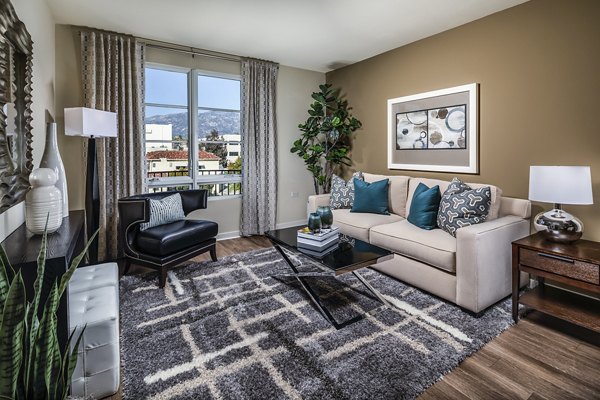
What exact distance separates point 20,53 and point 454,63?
3831 mm

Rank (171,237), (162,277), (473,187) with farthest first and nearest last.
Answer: (473,187)
(171,237)
(162,277)

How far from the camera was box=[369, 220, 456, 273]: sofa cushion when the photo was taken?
255cm

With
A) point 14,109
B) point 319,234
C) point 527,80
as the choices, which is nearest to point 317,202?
point 319,234

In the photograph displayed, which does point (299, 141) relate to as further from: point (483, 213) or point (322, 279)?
point (483, 213)

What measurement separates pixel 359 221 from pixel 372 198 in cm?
46

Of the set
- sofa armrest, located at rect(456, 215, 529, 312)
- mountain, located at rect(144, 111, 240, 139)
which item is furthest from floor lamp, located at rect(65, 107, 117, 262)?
sofa armrest, located at rect(456, 215, 529, 312)

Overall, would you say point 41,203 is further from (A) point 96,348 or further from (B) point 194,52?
(B) point 194,52

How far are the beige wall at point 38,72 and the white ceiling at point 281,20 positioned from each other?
1.06 feet

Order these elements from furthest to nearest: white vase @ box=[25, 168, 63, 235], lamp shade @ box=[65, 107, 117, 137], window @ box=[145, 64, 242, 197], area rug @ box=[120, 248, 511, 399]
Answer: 1. window @ box=[145, 64, 242, 197]
2. lamp shade @ box=[65, 107, 117, 137]
3. white vase @ box=[25, 168, 63, 235]
4. area rug @ box=[120, 248, 511, 399]

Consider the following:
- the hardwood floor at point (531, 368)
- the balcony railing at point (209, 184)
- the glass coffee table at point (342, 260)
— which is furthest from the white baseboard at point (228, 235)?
the hardwood floor at point (531, 368)

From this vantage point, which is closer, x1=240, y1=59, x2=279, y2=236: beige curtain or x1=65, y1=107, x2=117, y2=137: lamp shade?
x1=65, y1=107, x2=117, y2=137: lamp shade

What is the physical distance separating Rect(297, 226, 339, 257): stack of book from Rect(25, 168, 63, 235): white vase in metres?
1.62

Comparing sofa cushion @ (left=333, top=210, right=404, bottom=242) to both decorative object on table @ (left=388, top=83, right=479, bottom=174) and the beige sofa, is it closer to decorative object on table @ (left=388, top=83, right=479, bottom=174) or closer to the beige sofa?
the beige sofa

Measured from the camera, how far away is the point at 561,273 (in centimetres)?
214
